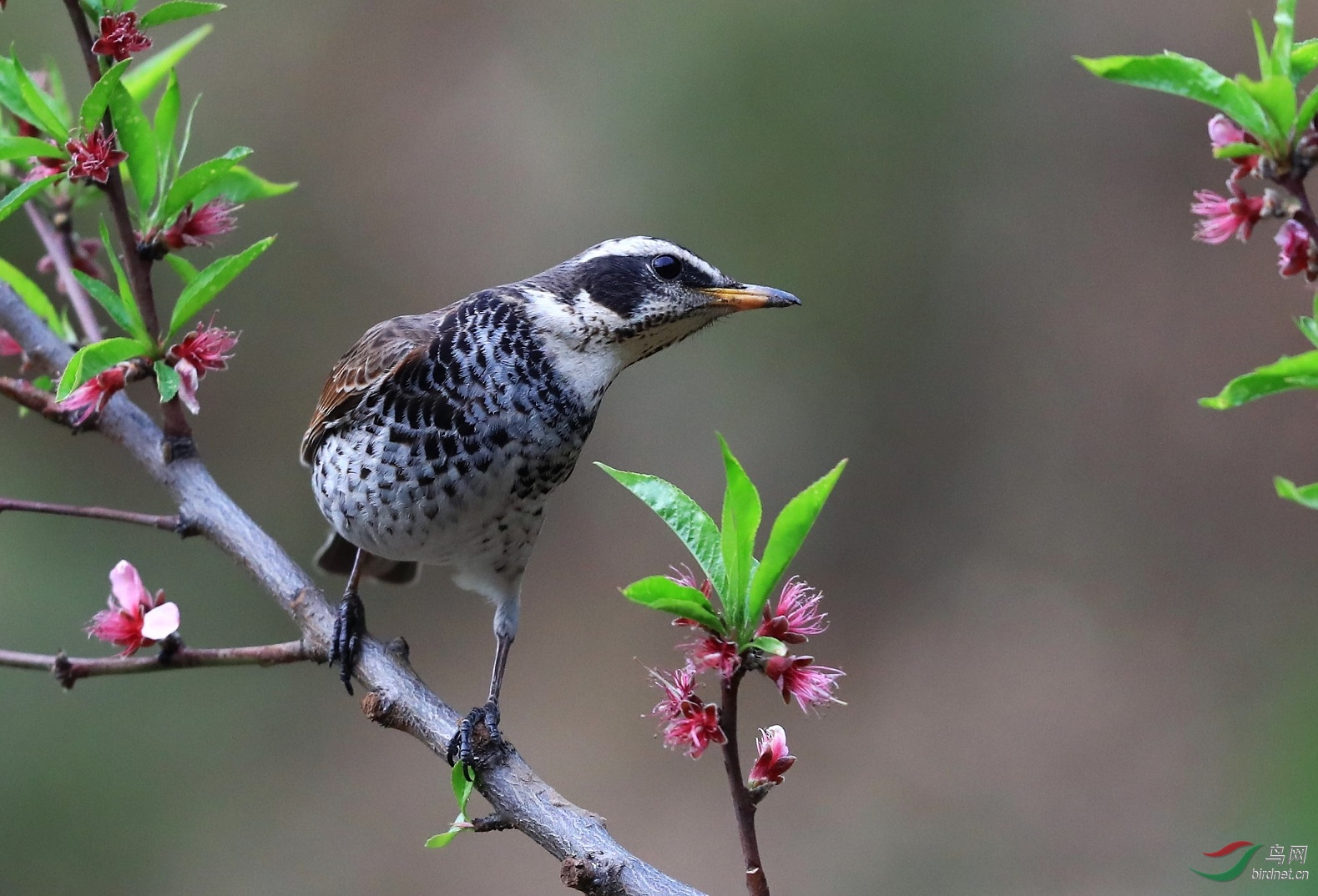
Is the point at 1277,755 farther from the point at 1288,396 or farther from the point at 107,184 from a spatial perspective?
the point at 107,184

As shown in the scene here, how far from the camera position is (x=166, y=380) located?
222cm

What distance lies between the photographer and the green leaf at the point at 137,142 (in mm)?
2137

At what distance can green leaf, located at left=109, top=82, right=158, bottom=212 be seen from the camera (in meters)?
2.14

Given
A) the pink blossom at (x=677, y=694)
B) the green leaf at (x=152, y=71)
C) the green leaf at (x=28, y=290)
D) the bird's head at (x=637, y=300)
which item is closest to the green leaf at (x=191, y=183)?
the green leaf at (x=28, y=290)

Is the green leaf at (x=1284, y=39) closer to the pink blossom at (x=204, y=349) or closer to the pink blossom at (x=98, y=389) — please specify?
the pink blossom at (x=204, y=349)

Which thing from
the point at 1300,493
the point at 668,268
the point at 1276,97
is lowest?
the point at 668,268

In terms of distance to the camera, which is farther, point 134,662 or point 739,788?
point 134,662

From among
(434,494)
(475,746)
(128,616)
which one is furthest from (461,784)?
(434,494)

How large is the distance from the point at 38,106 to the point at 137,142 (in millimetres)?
182

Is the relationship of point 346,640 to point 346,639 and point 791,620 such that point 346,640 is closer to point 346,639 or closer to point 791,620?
point 346,639

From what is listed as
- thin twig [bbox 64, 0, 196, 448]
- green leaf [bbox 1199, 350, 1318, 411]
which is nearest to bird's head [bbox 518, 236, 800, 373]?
thin twig [bbox 64, 0, 196, 448]

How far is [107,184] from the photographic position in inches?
84.1

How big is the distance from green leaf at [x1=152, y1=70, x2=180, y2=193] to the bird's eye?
1.04 metres

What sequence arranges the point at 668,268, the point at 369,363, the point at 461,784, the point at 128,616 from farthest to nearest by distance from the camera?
the point at 369,363 < the point at 668,268 < the point at 128,616 < the point at 461,784
